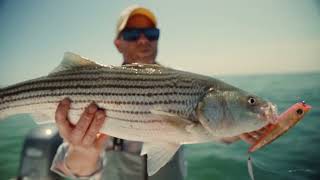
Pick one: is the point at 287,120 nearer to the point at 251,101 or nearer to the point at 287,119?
the point at 287,119

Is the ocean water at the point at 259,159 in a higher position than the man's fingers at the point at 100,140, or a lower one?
lower

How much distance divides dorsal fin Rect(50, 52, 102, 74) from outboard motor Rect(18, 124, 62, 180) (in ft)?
12.0

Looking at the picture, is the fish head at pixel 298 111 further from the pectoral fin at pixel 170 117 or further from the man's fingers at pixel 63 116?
the man's fingers at pixel 63 116

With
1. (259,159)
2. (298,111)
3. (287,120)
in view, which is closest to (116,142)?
(287,120)

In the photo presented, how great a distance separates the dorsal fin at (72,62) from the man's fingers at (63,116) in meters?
0.34

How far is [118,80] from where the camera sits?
121 inches

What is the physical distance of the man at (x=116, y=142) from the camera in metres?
3.41

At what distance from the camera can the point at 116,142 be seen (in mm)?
5340

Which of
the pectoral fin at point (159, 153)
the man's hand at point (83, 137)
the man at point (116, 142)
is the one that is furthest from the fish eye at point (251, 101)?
the man's hand at point (83, 137)

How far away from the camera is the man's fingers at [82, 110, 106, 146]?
10.2 feet

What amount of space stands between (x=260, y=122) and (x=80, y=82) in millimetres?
1663

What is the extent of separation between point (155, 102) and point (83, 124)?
2.83ft

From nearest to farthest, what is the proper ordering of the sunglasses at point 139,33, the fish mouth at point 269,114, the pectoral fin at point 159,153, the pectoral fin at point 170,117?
1. the pectoral fin at point 170,117
2. the fish mouth at point 269,114
3. the pectoral fin at point 159,153
4. the sunglasses at point 139,33

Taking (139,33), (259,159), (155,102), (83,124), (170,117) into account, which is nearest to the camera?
(170,117)
